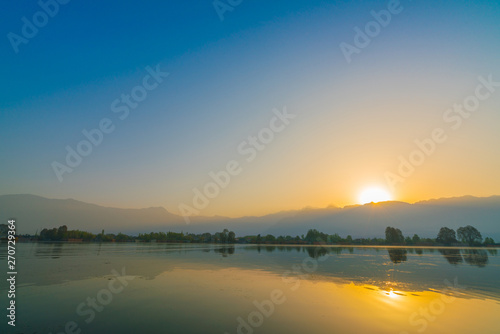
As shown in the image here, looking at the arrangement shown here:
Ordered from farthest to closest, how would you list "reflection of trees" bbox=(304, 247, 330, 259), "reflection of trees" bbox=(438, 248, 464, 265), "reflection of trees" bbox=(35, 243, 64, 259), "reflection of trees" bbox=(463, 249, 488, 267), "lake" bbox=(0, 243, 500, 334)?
"reflection of trees" bbox=(304, 247, 330, 259) → "reflection of trees" bbox=(438, 248, 464, 265) → "reflection of trees" bbox=(35, 243, 64, 259) → "reflection of trees" bbox=(463, 249, 488, 267) → "lake" bbox=(0, 243, 500, 334)

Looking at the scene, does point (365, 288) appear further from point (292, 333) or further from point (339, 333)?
point (292, 333)

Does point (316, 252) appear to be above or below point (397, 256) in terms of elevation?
below

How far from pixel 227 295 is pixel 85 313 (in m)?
10.3

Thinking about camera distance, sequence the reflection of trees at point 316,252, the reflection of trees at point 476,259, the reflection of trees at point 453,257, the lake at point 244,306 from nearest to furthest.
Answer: the lake at point 244,306
the reflection of trees at point 476,259
the reflection of trees at point 453,257
the reflection of trees at point 316,252

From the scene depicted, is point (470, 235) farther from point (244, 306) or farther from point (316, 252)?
point (244, 306)

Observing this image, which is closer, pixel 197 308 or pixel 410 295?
pixel 197 308

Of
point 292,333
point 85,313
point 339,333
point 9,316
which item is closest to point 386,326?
point 339,333

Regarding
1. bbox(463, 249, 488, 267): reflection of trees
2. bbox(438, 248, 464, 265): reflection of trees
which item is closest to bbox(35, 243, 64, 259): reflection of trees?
bbox(438, 248, 464, 265): reflection of trees

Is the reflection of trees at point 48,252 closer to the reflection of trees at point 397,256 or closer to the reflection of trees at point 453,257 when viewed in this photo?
the reflection of trees at point 397,256

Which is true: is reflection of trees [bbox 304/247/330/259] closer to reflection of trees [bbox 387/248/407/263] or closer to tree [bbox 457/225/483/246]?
reflection of trees [bbox 387/248/407/263]

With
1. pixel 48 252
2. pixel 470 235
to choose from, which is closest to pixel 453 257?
pixel 48 252

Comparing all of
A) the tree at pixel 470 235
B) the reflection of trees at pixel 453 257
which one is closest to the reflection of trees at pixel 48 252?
the reflection of trees at pixel 453 257

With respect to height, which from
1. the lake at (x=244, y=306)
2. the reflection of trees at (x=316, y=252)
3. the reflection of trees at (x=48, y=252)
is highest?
the lake at (x=244, y=306)

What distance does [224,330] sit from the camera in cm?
1331
